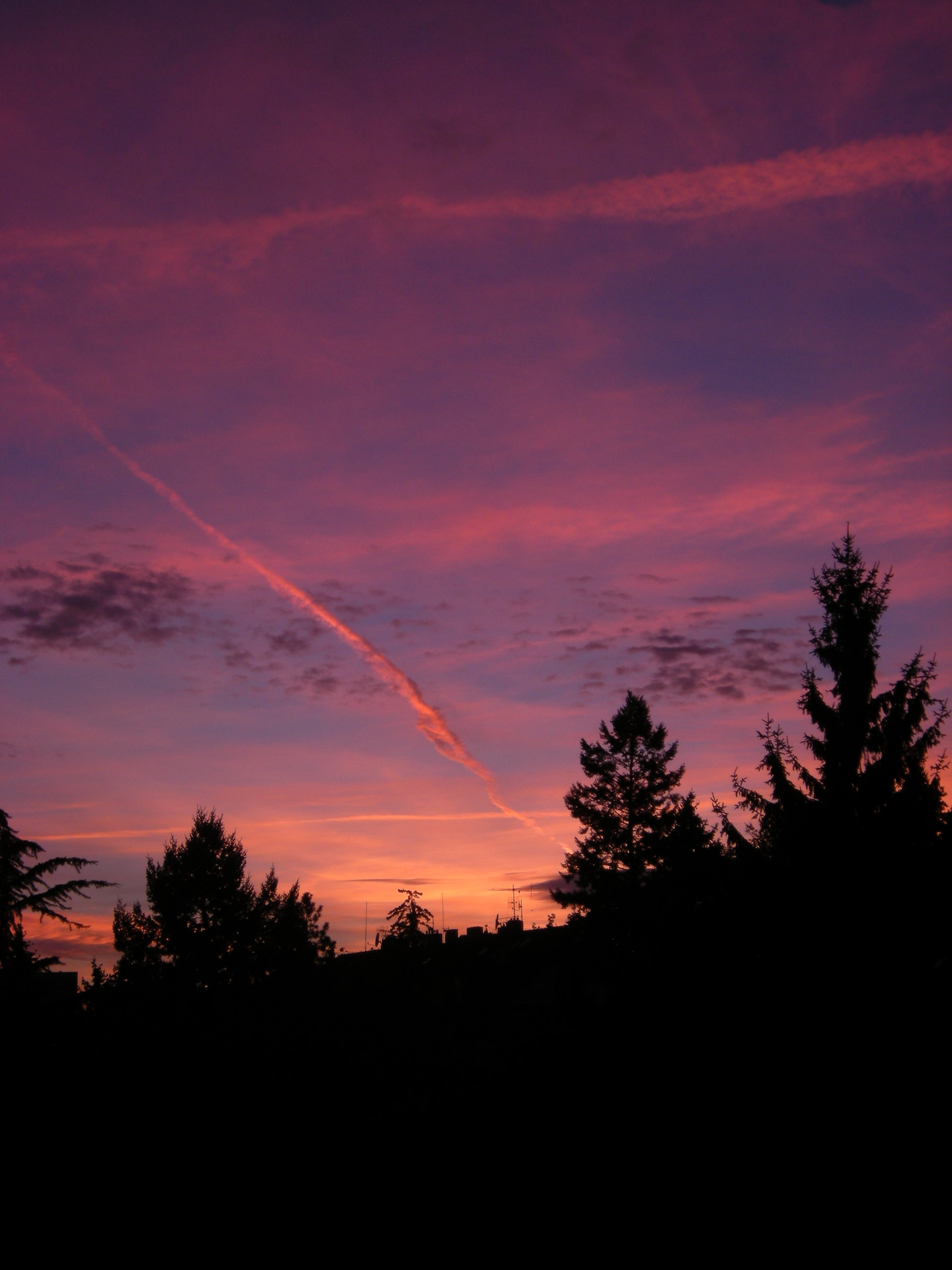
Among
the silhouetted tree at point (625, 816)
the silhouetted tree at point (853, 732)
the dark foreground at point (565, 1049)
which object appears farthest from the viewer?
the silhouetted tree at point (625, 816)

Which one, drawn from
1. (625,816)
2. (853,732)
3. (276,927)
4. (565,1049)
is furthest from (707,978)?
(276,927)

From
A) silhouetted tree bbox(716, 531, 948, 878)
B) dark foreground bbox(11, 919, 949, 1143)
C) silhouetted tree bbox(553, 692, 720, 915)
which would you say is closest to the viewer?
dark foreground bbox(11, 919, 949, 1143)

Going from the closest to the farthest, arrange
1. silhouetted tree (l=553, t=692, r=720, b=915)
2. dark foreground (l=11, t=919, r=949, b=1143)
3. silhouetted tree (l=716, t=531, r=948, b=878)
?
dark foreground (l=11, t=919, r=949, b=1143) < silhouetted tree (l=716, t=531, r=948, b=878) < silhouetted tree (l=553, t=692, r=720, b=915)

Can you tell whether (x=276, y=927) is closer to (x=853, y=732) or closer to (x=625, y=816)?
(x=625, y=816)

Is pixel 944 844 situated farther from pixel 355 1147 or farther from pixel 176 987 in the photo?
pixel 176 987

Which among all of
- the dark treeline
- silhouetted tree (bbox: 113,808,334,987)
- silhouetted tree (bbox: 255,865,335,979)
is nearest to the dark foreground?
the dark treeline

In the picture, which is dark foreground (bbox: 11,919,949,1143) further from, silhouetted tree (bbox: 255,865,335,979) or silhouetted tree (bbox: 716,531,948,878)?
silhouetted tree (bbox: 255,865,335,979)

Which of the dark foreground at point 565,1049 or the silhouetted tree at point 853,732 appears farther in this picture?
the silhouetted tree at point 853,732

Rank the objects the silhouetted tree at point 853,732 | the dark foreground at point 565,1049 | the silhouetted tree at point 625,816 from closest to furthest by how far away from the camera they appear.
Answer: the dark foreground at point 565,1049
the silhouetted tree at point 853,732
the silhouetted tree at point 625,816

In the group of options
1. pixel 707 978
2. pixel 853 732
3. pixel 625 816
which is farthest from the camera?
pixel 625 816

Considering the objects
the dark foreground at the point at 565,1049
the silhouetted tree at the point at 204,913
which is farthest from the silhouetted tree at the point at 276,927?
the dark foreground at the point at 565,1049

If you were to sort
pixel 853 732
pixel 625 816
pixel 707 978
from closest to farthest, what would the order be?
pixel 707 978 < pixel 853 732 < pixel 625 816

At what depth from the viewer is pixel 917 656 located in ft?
85.2

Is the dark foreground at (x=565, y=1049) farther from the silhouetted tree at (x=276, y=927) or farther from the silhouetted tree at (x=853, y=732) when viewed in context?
the silhouetted tree at (x=276, y=927)
